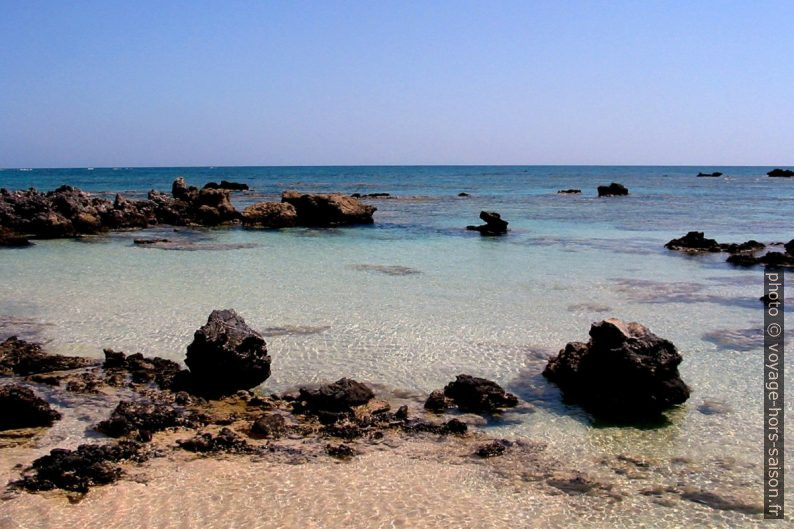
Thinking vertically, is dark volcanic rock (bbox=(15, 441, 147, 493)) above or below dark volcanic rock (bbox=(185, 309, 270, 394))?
below

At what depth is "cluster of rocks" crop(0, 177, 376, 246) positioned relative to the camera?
29.8 meters

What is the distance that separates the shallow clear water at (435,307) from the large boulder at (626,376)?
33 cm

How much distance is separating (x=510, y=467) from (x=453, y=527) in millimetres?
1412

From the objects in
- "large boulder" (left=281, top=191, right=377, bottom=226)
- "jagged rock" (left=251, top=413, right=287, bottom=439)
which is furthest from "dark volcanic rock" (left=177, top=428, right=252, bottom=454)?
"large boulder" (left=281, top=191, right=377, bottom=226)

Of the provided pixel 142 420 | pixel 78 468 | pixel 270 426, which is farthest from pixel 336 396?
pixel 78 468

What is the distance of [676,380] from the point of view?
9.24 meters

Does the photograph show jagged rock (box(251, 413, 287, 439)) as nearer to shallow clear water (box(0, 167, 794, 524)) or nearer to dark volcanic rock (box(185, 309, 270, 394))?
dark volcanic rock (box(185, 309, 270, 394))

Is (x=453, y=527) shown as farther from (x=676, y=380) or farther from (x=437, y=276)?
(x=437, y=276)

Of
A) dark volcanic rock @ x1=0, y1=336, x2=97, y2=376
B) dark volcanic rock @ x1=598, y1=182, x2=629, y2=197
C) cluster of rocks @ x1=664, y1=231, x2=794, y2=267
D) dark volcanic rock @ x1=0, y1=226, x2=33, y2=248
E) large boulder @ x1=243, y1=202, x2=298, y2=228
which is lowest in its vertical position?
dark volcanic rock @ x1=0, y1=336, x2=97, y2=376

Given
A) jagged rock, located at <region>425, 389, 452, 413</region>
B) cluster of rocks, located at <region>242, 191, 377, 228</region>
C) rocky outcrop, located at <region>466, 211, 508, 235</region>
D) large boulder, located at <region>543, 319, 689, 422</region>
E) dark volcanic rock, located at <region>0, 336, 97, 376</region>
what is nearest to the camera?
large boulder, located at <region>543, 319, 689, 422</region>

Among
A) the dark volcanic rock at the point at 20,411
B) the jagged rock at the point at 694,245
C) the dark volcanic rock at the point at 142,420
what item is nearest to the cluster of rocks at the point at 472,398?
the dark volcanic rock at the point at 142,420

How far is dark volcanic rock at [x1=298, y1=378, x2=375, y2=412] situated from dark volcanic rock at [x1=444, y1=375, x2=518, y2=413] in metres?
1.22

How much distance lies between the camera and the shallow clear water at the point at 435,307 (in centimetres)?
943

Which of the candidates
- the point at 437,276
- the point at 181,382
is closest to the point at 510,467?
the point at 181,382
